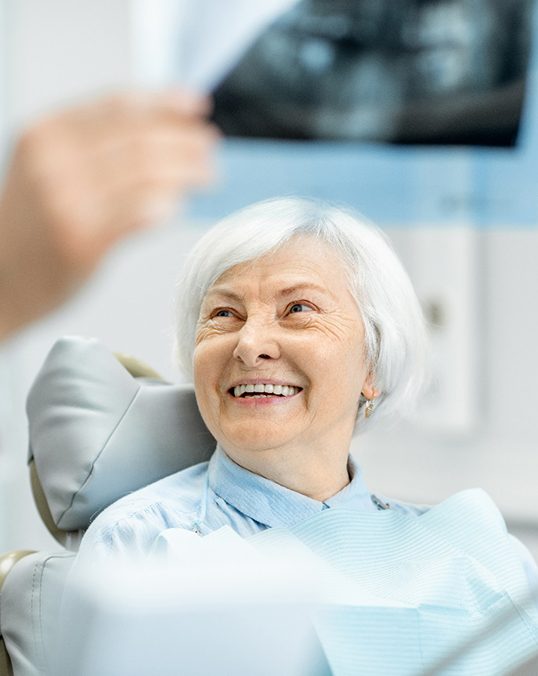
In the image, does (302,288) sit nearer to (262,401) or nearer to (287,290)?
(287,290)

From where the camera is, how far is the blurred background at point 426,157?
3.45m

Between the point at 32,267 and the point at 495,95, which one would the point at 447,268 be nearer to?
the point at 495,95

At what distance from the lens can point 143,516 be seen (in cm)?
150

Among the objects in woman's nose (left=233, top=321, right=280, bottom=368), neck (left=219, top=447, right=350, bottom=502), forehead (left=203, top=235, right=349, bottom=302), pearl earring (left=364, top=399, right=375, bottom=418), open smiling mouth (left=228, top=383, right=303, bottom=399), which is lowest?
neck (left=219, top=447, right=350, bottom=502)

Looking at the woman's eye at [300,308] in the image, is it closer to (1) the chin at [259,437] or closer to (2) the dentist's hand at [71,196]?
(1) the chin at [259,437]

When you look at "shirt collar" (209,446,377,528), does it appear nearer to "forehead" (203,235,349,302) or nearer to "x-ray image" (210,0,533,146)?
"forehead" (203,235,349,302)

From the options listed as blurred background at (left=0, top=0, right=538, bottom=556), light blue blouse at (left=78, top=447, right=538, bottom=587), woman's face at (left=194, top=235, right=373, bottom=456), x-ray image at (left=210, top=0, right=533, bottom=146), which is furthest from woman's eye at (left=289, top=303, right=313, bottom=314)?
x-ray image at (left=210, top=0, right=533, bottom=146)

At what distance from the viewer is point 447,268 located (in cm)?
347

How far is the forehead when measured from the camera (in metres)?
1.62

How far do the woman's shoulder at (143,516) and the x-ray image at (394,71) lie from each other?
6.93 feet

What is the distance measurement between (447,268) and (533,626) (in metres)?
2.10

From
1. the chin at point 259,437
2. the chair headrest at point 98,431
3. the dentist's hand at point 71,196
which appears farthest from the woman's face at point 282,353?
the dentist's hand at point 71,196

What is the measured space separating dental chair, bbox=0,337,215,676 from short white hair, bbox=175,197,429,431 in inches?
5.0

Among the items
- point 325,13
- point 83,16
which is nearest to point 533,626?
point 325,13
